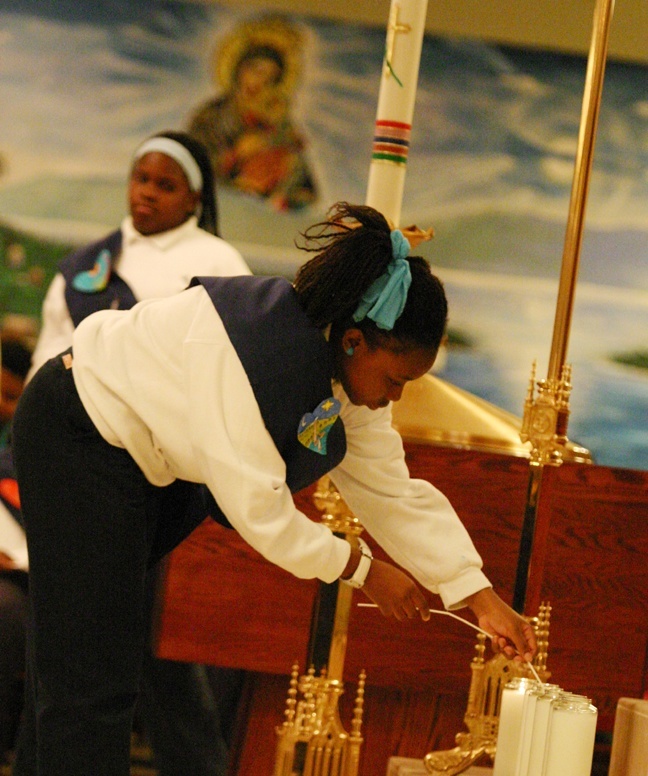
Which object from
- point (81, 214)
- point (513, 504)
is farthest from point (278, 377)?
point (81, 214)

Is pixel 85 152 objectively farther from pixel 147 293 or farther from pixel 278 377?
pixel 278 377

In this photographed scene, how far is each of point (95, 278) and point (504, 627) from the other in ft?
5.65

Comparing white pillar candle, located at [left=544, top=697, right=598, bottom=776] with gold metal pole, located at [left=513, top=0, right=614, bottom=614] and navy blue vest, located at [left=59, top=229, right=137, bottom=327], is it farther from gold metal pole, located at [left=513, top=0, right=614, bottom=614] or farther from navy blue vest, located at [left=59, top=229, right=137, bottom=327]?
navy blue vest, located at [left=59, top=229, right=137, bottom=327]

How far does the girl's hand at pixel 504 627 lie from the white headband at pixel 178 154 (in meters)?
1.79

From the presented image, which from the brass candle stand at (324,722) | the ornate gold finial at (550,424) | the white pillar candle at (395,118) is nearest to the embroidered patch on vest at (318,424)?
the brass candle stand at (324,722)

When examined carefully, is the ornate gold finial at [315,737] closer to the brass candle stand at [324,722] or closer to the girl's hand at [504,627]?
the brass candle stand at [324,722]

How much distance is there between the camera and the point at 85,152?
4.59 metres

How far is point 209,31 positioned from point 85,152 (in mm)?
682

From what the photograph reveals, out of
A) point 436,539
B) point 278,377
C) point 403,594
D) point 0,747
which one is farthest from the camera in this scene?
point 0,747

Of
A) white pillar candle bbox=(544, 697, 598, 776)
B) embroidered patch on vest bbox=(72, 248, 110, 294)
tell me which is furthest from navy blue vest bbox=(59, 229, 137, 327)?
white pillar candle bbox=(544, 697, 598, 776)

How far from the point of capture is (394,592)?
1787 millimetres

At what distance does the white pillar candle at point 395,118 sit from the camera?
7.41 ft

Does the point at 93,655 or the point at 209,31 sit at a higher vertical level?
the point at 209,31

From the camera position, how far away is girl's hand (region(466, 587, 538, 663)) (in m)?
1.85
